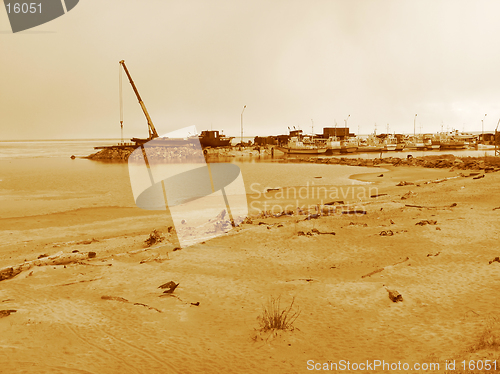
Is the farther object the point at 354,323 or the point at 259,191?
the point at 259,191

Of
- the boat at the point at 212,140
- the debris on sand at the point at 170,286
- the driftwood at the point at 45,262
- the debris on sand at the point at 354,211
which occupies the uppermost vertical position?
the boat at the point at 212,140

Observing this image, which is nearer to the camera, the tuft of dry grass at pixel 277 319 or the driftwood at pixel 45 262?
the tuft of dry grass at pixel 277 319

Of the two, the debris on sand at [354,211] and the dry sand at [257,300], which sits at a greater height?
the debris on sand at [354,211]

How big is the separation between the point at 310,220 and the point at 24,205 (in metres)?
17.0

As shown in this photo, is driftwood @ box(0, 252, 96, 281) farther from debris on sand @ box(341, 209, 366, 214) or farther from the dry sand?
debris on sand @ box(341, 209, 366, 214)

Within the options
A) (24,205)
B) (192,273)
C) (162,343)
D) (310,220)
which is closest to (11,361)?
(162,343)

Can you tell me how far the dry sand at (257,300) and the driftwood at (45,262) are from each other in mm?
358

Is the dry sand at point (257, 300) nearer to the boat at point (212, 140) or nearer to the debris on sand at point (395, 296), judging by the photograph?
the debris on sand at point (395, 296)

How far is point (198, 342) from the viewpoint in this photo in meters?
4.68

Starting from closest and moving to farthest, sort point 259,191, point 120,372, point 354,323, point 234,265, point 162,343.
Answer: point 120,372 → point 162,343 → point 354,323 → point 234,265 → point 259,191

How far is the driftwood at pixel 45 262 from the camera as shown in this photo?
24.6ft

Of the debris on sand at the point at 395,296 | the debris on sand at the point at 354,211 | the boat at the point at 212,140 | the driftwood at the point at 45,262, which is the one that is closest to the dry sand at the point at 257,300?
the debris on sand at the point at 395,296

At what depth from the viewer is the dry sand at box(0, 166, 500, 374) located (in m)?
4.24

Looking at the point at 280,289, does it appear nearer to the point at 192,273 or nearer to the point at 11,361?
the point at 192,273
